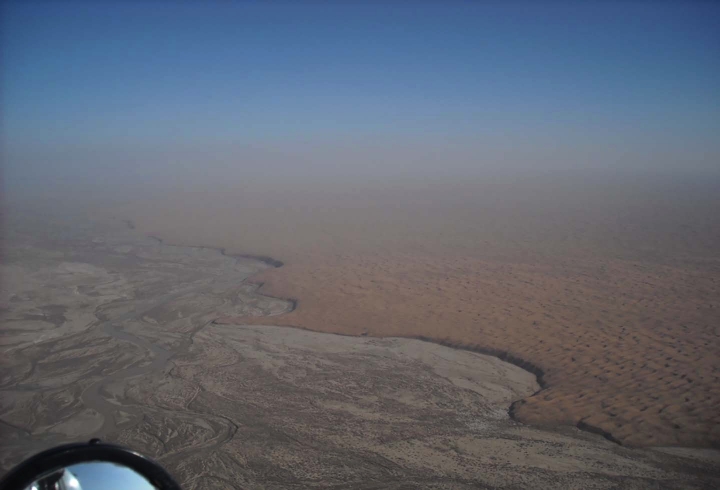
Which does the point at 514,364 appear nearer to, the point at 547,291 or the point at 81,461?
the point at 547,291

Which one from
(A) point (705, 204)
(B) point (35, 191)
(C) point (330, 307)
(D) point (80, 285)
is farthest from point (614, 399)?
(B) point (35, 191)

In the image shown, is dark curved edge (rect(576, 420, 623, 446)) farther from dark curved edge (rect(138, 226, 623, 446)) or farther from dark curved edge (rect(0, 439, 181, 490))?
dark curved edge (rect(0, 439, 181, 490))

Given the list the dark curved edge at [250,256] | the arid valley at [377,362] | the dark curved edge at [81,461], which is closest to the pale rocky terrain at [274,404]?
the arid valley at [377,362]

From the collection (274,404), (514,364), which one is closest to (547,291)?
(514,364)

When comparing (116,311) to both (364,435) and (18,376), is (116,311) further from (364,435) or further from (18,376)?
(364,435)

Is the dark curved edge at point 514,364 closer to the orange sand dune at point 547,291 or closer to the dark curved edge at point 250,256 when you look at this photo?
the orange sand dune at point 547,291

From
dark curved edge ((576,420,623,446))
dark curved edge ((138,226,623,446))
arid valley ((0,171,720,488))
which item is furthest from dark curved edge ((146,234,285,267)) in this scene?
dark curved edge ((576,420,623,446))
